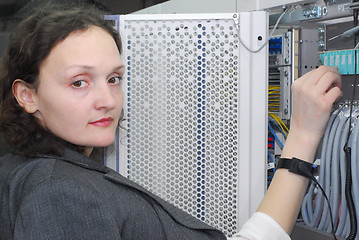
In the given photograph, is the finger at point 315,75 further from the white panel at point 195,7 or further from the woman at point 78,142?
the white panel at point 195,7

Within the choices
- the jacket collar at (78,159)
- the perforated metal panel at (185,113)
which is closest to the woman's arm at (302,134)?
the perforated metal panel at (185,113)

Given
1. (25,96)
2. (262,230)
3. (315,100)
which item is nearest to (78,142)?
(25,96)

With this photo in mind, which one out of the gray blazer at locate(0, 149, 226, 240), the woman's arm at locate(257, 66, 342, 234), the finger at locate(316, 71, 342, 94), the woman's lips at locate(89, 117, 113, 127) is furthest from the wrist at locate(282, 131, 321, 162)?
the woman's lips at locate(89, 117, 113, 127)

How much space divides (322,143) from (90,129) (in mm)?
626

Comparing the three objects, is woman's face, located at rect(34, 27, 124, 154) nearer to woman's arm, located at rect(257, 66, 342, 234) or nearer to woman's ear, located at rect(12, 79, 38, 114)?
woman's ear, located at rect(12, 79, 38, 114)

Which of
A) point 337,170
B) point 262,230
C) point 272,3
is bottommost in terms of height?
point 262,230

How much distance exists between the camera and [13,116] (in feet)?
3.23

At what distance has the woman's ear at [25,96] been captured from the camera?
35.9 inches

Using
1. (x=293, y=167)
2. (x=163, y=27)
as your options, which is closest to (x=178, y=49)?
(x=163, y=27)

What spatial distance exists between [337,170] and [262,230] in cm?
26

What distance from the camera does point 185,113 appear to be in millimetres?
1106

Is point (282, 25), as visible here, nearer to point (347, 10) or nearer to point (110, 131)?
point (347, 10)

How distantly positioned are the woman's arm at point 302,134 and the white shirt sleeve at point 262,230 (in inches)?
1.0

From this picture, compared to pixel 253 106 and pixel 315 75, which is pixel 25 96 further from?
pixel 315 75
